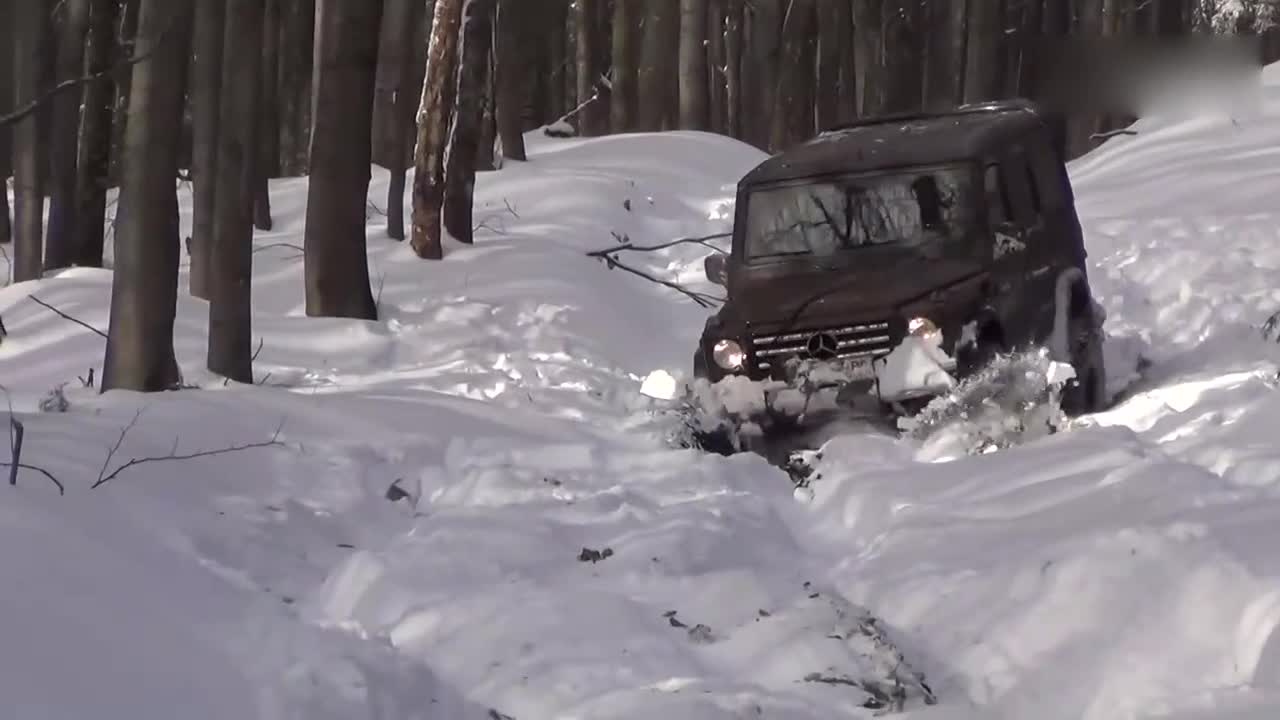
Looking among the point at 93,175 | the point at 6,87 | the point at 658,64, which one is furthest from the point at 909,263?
the point at 6,87

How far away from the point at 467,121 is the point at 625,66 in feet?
47.4

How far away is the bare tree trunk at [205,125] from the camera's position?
12688 millimetres

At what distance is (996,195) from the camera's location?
9406 millimetres

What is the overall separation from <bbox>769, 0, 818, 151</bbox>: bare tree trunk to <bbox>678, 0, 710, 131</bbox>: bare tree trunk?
4.97 ft

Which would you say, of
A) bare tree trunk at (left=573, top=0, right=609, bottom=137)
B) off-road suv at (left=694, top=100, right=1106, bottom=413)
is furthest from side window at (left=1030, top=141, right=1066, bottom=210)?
bare tree trunk at (left=573, top=0, right=609, bottom=137)

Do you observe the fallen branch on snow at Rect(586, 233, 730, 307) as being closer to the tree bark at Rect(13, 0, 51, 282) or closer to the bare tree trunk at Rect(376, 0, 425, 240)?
the bare tree trunk at Rect(376, 0, 425, 240)

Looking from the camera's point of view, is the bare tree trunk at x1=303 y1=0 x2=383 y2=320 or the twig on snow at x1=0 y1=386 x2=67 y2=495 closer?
the twig on snow at x1=0 y1=386 x2=67 y2=495

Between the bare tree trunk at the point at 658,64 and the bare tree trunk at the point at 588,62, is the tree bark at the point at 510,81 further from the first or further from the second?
the bare tree trunk at the point at 588,62

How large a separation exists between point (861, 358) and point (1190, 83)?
51.9 ft

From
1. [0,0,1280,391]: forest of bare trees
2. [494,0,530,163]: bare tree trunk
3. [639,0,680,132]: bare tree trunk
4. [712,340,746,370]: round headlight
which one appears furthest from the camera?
[639,0,680,132]: bare tree trunk

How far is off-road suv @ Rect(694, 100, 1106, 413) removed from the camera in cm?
834

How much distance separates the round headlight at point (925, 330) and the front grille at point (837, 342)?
4.8 inches

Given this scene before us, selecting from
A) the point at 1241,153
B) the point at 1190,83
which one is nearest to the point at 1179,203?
the point at 1241,153

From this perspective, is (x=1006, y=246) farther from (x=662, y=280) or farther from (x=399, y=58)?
(x=399, y=58)
